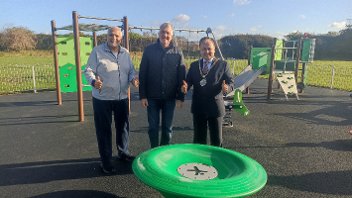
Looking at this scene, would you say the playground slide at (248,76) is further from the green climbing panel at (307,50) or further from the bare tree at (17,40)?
the bare tree at (17,40)

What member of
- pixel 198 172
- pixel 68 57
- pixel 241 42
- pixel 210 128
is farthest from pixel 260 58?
pixel 241 42

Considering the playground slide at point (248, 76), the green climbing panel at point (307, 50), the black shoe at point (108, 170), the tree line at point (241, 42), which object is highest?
the tree line at point (241, 42)

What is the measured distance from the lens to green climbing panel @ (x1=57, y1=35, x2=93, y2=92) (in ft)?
27.5

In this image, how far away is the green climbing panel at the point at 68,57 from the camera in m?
8.39

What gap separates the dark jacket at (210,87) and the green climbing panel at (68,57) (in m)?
5.54

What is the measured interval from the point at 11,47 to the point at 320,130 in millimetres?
47595

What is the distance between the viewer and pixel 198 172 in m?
2.80

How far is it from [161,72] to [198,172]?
154 centimetres

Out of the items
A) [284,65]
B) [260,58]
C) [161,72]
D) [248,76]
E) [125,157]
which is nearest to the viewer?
[161,72]

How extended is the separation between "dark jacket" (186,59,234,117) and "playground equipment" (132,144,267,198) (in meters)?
0.64

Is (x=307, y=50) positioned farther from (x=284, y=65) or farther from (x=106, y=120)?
(x=106, y=120)

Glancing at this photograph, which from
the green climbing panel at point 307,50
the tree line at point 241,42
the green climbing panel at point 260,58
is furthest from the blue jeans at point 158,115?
the tree line at point 241,42

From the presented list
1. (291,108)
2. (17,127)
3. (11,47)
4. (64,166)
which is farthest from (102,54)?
(11,47)

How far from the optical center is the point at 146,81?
3.95 meters
